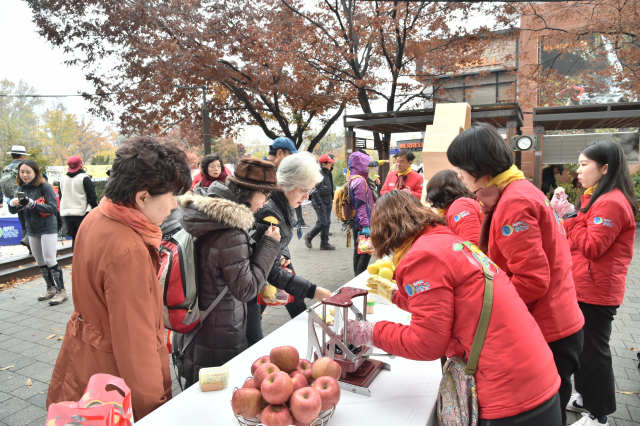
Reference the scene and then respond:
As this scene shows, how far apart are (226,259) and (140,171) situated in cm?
66

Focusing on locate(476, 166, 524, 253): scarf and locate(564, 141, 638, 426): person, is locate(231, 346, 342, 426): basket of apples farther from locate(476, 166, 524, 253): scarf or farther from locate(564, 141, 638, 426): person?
locate(564, 141, 638, 426): person

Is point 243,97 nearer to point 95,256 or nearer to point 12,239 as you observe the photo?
point 12,239

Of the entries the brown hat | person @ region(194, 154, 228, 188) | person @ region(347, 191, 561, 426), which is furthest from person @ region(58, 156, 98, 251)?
person @ region(347, 191, 561, 426)

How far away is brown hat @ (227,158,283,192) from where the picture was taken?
2215 millimetres

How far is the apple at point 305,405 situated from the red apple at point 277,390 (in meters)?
0.02

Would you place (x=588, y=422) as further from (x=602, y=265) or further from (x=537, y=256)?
(x=537, y=256)

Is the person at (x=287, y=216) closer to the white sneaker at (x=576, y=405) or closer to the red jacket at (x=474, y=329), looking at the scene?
the red jacket at (x=474, y=329)

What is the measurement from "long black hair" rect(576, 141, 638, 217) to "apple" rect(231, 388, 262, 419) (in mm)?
2380

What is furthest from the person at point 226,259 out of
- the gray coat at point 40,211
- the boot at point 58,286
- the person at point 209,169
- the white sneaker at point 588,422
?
the boot at point 58,286

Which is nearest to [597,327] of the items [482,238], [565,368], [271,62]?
[565,368]

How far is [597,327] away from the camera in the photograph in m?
2.43

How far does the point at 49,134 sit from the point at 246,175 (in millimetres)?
28542

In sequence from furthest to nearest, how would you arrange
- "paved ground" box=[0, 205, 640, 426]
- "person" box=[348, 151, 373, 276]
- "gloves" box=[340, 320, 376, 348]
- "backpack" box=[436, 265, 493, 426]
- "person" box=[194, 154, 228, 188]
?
"person" box=[194, 154, 228, 188]
"person" box=[348, 151, 373, 276]
"paved ground" box=[0, 205, 640, 426]
"gloves" box=[340, 320, 376, 348]
"backpack" box=[436, 265, 493, 426]

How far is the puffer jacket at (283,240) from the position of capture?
2.47m
